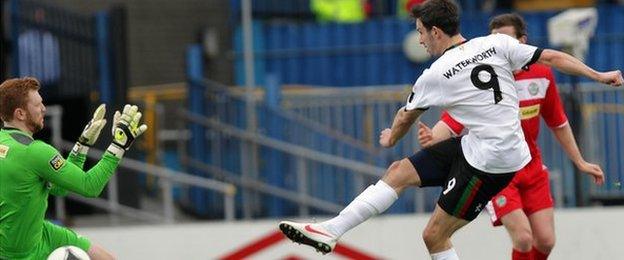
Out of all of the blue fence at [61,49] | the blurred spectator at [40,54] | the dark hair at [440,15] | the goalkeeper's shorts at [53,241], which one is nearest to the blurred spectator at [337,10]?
the blue fence at [61,49]

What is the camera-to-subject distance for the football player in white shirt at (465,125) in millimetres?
9656

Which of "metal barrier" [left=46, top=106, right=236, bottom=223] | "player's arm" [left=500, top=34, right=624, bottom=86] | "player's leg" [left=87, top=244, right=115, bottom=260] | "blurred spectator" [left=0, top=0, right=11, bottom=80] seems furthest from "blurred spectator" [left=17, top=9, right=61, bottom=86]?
"player's arm" [left=500, top=34, right=624, bottom=86]

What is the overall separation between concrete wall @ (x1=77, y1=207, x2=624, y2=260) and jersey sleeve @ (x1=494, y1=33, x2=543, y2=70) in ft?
14.4

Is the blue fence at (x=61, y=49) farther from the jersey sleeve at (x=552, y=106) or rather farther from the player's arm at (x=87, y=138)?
the jersey sleeve at (x=552, y=106)

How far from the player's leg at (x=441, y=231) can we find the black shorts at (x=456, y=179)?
38mm

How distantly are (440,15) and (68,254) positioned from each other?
249 centimetres

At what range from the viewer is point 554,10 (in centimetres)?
1788

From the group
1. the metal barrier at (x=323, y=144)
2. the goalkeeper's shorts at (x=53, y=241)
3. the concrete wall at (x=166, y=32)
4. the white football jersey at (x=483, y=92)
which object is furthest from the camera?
the concrete wall at (x=166, y=32)

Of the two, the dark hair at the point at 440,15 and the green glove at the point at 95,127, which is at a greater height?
the dark hair at the point at 440,15

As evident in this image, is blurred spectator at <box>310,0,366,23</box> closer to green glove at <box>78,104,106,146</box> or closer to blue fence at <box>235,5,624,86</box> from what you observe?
blue fence at <box>235,5,624,86</box>

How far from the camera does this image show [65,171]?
9750 mm

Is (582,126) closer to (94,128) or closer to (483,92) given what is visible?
(483,92)

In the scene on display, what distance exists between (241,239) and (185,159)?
12.2ft

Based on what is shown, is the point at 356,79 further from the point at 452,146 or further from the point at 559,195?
the point at 452,146
